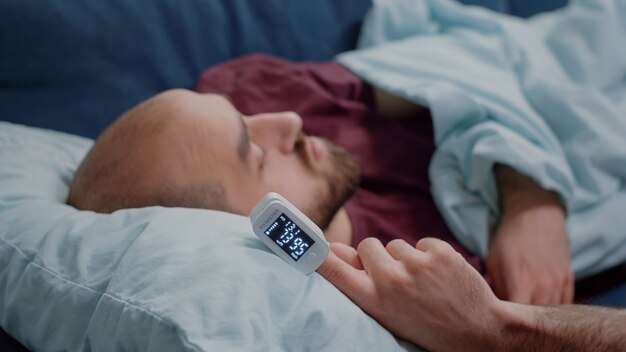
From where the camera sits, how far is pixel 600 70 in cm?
125

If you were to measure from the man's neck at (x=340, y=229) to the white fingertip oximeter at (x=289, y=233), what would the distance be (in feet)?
1.19

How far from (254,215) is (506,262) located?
21.9 inches

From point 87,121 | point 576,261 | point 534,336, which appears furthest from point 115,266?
point 576,261

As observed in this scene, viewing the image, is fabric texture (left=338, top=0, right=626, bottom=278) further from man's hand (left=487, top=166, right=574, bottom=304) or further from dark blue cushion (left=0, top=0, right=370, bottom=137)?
dark blue cushion (left=0, top=0, right=370, bottom=137)

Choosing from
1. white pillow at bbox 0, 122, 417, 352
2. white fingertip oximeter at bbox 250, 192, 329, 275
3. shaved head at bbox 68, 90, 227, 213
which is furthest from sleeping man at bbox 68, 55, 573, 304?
white fingertip oximeter at bbox 250, 192, 329, 275

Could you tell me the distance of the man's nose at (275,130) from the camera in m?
0.94

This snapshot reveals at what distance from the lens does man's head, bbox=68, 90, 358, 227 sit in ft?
2.54

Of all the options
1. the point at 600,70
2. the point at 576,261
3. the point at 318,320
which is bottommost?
the point at 576,261

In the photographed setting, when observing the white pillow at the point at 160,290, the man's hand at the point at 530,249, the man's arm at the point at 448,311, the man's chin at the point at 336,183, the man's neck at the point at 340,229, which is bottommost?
the man's hand at the point at 530,249

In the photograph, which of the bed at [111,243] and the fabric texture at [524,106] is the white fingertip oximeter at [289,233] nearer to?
the bed at [111,243]

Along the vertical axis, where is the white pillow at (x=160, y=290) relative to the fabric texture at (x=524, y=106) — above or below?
above

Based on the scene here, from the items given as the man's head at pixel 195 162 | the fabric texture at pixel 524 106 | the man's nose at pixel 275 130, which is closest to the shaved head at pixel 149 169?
the man's head at pixel 195 162

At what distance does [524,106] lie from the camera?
43.9 inches

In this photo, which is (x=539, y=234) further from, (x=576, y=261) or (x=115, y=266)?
(x=115, y=266)
